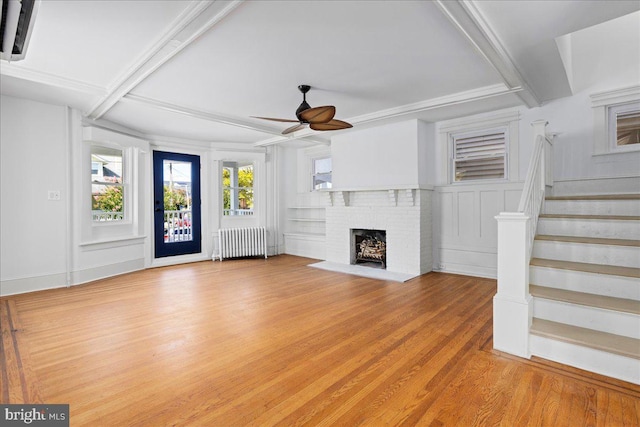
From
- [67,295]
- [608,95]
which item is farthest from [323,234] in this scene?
[608,95]

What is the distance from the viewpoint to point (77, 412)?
1783mm

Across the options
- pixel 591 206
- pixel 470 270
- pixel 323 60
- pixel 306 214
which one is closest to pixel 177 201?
pixel 306 214

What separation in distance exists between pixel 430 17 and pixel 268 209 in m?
5.61

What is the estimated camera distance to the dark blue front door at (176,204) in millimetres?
6297

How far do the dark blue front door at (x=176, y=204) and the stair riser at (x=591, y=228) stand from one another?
20.1ft

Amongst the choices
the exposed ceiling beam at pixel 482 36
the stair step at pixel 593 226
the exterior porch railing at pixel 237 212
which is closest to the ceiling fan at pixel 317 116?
the exposed ceiling beam at pixel 482 36

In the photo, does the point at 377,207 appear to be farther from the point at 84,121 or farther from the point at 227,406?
the point at 84,121

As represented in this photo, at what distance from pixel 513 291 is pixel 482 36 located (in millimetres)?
2065

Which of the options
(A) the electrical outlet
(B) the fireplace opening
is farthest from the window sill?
(B) the fireplace opening

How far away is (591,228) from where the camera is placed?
3.06m

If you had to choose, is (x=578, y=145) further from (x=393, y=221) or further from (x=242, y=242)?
(x=242, y=242)

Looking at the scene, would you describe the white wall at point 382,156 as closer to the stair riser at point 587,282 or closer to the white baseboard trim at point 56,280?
the stair riser at point 587,282

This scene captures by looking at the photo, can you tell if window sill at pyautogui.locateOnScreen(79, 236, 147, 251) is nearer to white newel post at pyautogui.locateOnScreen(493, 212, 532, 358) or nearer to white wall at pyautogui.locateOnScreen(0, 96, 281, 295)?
white wall at pyautogui.locateOnScreen(0, 96, 281, 295)

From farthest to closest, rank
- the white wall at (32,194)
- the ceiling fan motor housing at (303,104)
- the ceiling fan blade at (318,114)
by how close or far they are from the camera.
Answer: the white wall at (32,194)
the ceiling fan motor housing at (303,104)
the ceiling fan blade at (318,114)
